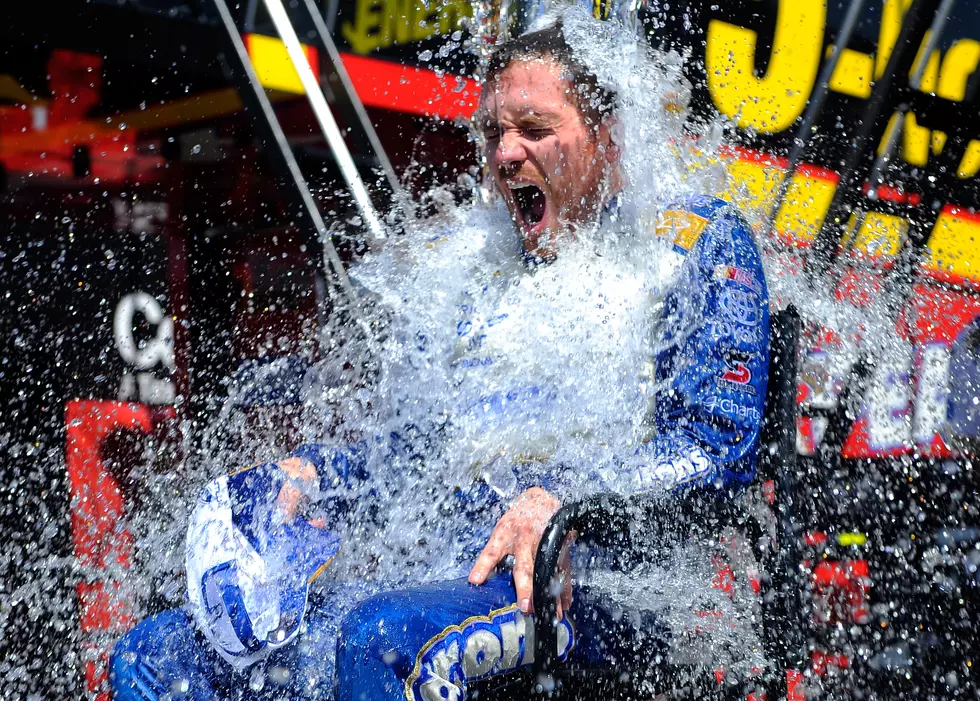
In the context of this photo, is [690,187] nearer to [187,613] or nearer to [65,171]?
[187,613]

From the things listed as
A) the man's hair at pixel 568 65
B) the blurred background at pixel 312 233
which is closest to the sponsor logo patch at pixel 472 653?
the man's hair at pixel 568 65

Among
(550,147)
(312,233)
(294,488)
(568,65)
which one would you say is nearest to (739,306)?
(550,147)

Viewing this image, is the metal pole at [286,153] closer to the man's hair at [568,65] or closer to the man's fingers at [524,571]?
the man's hair at [568,65]

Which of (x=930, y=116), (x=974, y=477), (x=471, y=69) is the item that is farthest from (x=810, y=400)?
(x=471, y=69)

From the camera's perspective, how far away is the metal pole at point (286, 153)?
3391 mm

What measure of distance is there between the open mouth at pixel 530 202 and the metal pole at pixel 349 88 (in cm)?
198

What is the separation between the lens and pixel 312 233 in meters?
3.67

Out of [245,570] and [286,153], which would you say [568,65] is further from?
[286,153]

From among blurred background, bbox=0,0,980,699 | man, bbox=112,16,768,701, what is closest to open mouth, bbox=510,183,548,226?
man, bbox=112,16,768,701

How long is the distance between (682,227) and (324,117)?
7.85 feet

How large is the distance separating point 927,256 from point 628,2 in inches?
103

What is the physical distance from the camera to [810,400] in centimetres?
330

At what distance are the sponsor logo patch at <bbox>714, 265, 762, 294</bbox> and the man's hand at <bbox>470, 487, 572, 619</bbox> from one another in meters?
0.51

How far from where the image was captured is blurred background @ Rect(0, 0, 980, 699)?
290 centimetres
